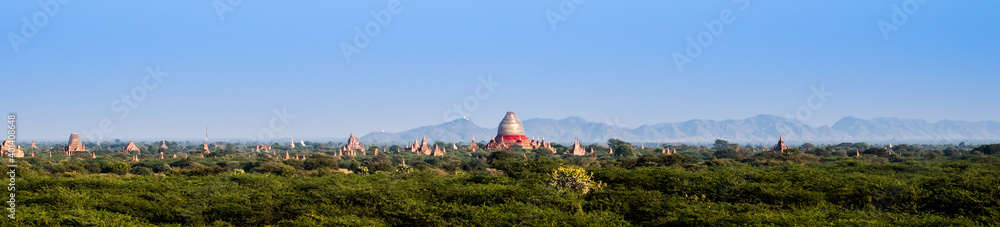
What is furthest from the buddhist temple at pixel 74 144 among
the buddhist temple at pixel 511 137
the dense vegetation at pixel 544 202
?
the dense vegetation at pixel 544 202

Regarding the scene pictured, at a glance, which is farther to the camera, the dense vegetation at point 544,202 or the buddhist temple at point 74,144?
the buddhist temple at point 74,144

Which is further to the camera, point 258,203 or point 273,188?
point 273,188

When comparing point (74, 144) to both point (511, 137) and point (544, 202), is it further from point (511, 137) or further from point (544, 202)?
point (544, 202)

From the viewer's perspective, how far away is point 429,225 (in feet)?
85.6

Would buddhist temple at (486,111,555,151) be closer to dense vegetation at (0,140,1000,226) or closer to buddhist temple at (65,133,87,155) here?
buddhist temple at (65,133,87,155)

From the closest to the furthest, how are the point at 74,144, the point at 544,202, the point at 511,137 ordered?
the point at 544,202 < the point at 511,137 < the point at 74,144

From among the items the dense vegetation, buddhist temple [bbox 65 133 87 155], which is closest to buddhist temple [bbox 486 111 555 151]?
buddhist temple [bbox 65 133 87 155]

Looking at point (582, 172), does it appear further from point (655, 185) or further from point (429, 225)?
point (429, 225)

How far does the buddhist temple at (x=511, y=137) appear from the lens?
357ft

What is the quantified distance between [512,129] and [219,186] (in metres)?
76.5

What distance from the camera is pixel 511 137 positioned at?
110 m

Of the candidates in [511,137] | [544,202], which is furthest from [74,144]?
[544,202]

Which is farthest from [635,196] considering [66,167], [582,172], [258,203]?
[66,167]

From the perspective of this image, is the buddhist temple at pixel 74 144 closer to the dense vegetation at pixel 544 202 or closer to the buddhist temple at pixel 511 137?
the buddhist temple at pixel 511 137
